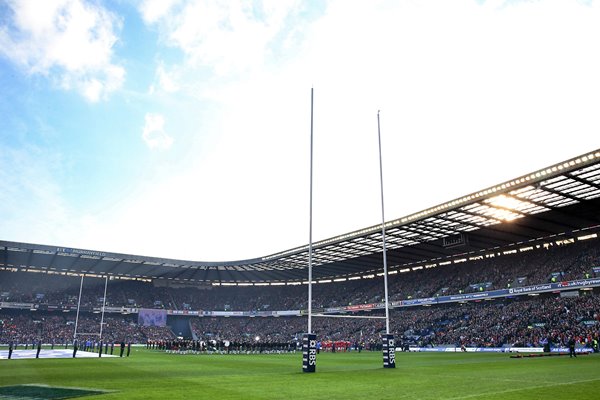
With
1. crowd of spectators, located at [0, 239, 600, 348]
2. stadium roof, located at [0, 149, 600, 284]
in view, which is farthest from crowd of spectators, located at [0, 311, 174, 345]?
stadium roof, located at [0, 149, 600, 284]

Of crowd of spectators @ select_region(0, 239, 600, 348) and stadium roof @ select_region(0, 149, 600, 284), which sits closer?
stadium roof @ select_region(0, 149, 600, 284)

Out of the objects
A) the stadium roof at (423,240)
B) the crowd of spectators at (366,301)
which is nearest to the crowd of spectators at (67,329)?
the crowd of spectators at (366,301)

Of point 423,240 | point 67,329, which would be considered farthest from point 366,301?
point 67,329

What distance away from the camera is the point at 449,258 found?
6488cm

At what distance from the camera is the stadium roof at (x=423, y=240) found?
115 feet

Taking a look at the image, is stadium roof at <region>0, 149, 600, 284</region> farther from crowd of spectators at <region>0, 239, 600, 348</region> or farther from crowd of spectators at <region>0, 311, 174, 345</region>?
crowd of spectators at <region>0, 311, 174, 345</region>

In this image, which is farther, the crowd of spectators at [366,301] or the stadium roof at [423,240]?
the crowd of spectators at [366,301]

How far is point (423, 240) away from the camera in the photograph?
54.4 meters

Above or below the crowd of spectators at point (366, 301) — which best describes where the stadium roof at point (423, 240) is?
above

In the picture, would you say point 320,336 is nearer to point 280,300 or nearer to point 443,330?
point 280,300

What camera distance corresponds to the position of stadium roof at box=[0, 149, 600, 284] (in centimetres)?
3512

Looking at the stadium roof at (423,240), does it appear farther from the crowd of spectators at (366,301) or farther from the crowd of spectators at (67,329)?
the crowd of spectators at (67,329)

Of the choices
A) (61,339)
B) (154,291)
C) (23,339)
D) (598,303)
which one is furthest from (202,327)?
(598,303)

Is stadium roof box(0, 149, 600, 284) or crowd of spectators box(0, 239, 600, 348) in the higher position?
stadium roof box(0, 149, 600, 284)
